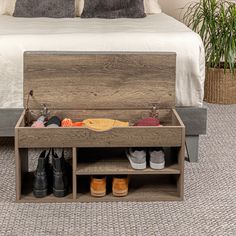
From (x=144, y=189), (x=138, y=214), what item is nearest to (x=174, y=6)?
(x=144, y=189)

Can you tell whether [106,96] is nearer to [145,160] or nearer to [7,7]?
[145,160]

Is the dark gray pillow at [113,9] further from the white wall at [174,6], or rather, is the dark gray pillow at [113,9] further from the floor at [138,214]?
the floor at [138,214]

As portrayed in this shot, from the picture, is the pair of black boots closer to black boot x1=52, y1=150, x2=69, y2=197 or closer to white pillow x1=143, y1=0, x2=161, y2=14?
black boot x1=52, y1=150, x2=69, y2=197

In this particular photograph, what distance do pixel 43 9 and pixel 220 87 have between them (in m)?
1.47

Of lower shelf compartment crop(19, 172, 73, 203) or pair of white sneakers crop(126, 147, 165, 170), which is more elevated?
pair of white sneakers crop(126, 147, 165, 170)

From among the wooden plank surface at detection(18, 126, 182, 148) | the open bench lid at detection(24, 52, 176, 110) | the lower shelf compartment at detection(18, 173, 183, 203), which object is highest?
the open bench lid at detection(24, 52, 176, 110)

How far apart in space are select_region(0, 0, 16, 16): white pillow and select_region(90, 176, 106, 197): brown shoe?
1996 millimetres

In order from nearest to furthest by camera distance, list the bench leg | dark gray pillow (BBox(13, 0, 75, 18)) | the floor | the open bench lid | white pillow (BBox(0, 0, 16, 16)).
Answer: the floor → the open bench lid → the bench leg → dark gray pillow (BBox(13, 0, 75, 18)) → white pillow (BBox(0, 0, 16, 16))

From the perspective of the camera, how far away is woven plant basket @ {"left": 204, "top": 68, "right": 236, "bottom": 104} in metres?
4.32

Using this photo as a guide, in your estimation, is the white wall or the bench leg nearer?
the bench leg

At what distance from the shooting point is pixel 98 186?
257cm

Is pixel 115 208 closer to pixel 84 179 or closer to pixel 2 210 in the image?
A: pixel 84 179

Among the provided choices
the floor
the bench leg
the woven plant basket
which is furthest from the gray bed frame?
the woven plant basket

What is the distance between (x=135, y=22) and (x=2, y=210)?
69.0 inches
